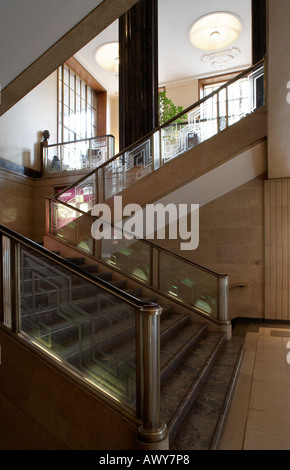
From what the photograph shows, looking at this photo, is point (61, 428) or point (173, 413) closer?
point (61, 428)

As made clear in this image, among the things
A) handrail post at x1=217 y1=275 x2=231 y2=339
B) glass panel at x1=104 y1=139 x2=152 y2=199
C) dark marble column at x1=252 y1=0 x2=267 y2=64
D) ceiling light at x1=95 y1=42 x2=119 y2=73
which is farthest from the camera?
ceiling light at x1=95 y1=42 x2=119 y2=73

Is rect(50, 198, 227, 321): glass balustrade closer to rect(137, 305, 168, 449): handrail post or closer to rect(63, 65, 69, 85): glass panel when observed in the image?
rect(137, 305, 168, 449): handrail post

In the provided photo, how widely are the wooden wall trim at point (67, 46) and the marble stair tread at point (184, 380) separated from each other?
308cm

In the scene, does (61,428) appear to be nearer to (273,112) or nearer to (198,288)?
(198,288)

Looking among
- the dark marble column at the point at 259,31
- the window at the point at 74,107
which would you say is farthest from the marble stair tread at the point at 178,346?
A: the window at the point at 74,107

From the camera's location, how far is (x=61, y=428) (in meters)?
2.30

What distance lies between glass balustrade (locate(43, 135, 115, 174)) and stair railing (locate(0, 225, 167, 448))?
7058 mm

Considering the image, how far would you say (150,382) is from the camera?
208 cm

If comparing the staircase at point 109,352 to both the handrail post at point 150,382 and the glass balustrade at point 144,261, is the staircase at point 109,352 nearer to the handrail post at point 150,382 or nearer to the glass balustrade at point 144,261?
the handrail post at point 150,382

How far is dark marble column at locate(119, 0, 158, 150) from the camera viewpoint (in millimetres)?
7547

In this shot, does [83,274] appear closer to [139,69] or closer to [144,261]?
[144,261]

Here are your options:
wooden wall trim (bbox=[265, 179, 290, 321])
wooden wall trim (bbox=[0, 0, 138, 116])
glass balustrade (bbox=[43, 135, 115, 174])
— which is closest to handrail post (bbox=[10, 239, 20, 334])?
wooden wall trim (bbox=[0, 0, 138, 116])

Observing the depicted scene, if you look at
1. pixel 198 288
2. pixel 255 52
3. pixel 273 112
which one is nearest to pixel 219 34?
pixel 255 52
